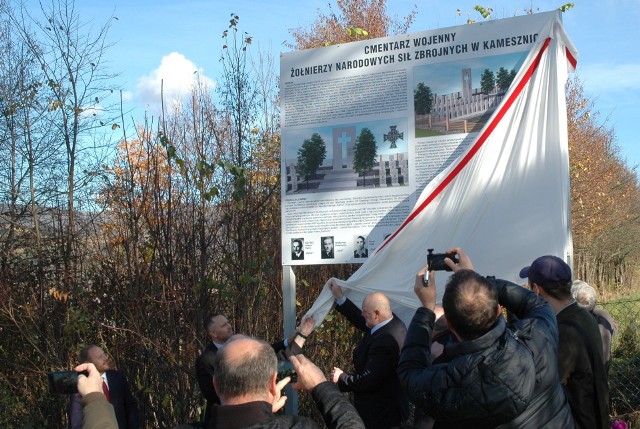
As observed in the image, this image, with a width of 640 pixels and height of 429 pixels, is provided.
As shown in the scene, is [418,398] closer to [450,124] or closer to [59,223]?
[450,124]

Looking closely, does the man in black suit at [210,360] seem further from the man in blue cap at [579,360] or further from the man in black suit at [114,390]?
the man in blue cap at [579,360]

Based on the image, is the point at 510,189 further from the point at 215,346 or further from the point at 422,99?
the point at 215,346

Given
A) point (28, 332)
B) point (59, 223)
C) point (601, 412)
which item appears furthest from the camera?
point (59, 223)

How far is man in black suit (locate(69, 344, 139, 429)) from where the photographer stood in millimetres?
5754

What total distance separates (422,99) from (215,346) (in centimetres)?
262

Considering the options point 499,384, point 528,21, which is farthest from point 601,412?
point 528,21

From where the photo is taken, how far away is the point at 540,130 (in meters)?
5.76

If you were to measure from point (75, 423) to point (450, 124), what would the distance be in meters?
3.72

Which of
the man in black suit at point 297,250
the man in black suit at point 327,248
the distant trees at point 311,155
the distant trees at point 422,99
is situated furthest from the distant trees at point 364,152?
the man in black suit at point 297,250

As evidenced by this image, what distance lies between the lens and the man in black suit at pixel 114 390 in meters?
5.75

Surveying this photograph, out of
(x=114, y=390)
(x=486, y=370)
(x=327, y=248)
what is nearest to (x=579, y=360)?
(x=486, y=370)

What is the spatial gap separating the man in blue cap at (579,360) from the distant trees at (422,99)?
2.35 meters

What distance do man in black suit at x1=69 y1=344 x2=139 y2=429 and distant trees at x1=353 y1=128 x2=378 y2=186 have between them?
256 centimetres

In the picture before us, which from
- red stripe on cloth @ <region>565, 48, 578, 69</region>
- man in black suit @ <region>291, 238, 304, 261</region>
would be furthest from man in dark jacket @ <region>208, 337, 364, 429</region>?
red stripe on cloth @ <region>565, 48, 578, 69</region>
